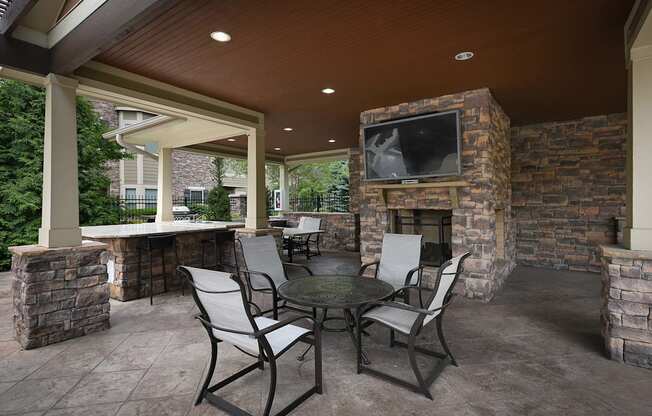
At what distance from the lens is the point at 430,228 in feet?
18.3

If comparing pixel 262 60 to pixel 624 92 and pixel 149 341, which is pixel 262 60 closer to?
pixel 149 341

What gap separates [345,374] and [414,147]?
3289mm

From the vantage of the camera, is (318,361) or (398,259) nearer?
(318,361)

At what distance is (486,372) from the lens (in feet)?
8.21

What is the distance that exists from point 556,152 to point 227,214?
758cm

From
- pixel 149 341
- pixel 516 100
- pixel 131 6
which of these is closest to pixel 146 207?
pixel 149 341

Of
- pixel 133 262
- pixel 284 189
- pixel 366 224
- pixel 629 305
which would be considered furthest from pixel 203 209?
pixel 629 305

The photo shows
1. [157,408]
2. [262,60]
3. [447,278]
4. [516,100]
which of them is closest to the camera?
[157,408]

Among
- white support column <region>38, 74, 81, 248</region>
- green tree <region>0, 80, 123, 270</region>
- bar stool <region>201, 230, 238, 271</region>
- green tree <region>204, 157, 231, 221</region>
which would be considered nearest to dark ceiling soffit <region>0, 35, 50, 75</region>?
white support column <region>38, 74, 81, 248</region>

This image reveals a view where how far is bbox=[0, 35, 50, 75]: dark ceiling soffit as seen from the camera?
118 inches

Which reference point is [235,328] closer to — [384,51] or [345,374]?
[345,374]

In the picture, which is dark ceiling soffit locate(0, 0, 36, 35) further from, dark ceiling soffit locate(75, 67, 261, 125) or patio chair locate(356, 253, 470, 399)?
patio chair locate(356, 253, 470, 399)

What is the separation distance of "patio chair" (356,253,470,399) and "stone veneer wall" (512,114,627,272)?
15.7 feet

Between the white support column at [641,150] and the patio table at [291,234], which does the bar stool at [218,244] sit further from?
the white support column at [641,150]
